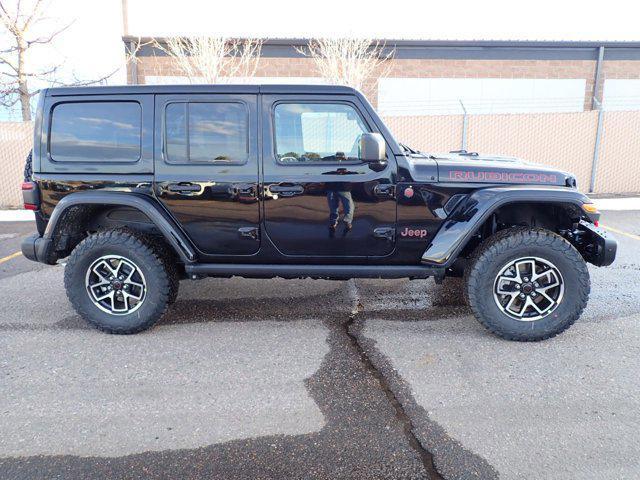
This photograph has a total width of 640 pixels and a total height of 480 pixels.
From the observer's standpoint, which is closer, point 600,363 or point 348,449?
point 348,449

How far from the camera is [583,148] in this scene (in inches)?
461

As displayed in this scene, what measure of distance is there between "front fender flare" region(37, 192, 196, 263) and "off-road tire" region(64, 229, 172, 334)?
0.21m

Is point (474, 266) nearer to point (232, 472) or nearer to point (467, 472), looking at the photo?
point (467, 472)

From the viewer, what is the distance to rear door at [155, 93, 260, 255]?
12.6ft

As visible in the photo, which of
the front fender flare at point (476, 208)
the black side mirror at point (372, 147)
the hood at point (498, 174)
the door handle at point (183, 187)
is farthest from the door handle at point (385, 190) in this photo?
the door handle at point (183, 187)

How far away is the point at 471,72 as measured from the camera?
1756cm

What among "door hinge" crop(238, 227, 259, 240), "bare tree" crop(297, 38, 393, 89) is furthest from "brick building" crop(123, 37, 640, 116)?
"door hinge" crop(238, 227, 259, 240)

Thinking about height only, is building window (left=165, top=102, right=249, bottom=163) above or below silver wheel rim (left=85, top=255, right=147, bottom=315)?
A: above

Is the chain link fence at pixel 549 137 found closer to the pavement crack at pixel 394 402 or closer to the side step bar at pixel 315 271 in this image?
the pavement crack at pixel 394 402

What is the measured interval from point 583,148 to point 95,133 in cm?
1143

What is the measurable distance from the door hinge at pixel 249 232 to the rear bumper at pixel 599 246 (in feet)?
8.91

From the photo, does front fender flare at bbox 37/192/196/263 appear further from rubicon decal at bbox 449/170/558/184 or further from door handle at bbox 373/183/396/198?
rubicon decal at bbox 449/170/558/184

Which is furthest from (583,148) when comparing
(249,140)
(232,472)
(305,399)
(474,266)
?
(232,472)

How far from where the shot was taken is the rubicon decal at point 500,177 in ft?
12.4
